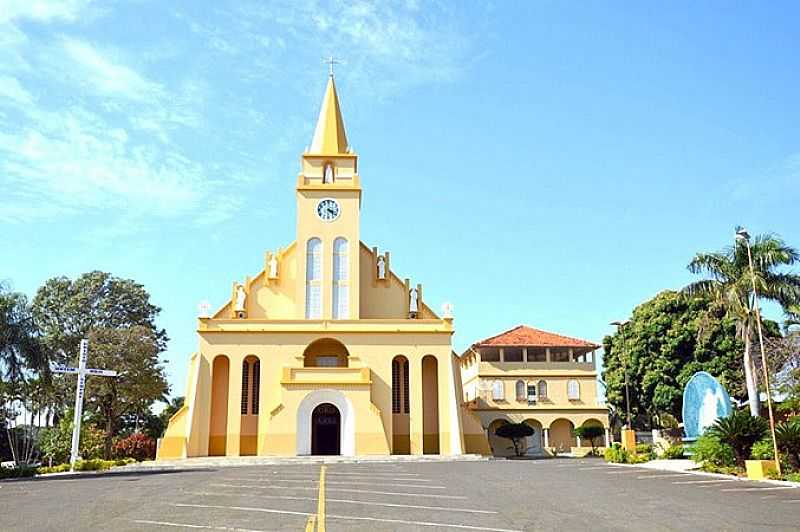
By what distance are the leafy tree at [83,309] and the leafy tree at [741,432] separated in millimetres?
35867

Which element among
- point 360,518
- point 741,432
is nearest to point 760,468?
point 741,432

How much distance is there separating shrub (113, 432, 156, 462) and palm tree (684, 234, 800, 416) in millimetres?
34084

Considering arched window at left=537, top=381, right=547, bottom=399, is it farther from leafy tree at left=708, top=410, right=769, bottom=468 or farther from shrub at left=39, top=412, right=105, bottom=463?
shrub at left=39, top=412, right=105, bottom=463

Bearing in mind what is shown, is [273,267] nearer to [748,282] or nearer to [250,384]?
[250,384]

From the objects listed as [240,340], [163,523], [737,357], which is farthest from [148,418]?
[163,523]

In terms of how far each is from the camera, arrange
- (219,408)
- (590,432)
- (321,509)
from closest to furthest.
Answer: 1. (321,509)
2. (219,408)
3. (590,432)

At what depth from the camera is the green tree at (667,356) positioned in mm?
42750

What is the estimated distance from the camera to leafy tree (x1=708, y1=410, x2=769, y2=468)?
21594 mm

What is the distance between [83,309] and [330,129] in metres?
21.4

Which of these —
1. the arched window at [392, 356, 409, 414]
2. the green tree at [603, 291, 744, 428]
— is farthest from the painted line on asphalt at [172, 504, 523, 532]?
the green tree at [603, 291, 744, 428]

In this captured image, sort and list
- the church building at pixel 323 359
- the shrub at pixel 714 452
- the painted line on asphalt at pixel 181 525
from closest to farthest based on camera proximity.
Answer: the painted line on asphalt at pixel 181 525 → the shrub at pixel 714 452 → the church building at pixel 323 359

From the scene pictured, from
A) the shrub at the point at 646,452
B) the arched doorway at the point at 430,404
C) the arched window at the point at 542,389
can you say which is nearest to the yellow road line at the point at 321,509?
the shrub at the point at 646,452

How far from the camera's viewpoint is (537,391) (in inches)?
1902

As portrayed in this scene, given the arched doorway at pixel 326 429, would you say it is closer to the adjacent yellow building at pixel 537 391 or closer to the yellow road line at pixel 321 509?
the adjacent yellow building at pixel 537 391
